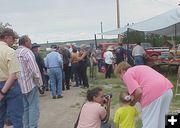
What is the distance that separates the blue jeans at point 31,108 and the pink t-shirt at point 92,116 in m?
1.32

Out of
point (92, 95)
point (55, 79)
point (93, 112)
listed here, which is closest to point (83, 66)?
point (55, 79)

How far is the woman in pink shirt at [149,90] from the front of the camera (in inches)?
222

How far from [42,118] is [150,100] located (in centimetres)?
Result: 526

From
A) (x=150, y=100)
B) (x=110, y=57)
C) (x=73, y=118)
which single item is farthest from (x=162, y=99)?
Answer: (x=110, y=57)

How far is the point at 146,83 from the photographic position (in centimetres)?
568

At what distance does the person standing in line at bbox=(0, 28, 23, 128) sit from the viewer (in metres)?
6.65

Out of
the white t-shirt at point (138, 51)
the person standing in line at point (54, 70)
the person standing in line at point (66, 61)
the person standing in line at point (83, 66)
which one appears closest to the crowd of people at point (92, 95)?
the person standing in line at point (54, 70)

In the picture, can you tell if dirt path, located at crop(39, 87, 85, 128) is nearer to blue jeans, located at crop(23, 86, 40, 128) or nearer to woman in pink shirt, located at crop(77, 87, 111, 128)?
blue jeans, located at crop(23, 86, 40, 128)

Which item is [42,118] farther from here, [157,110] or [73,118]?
[157,110]

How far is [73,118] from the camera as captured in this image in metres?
10.4

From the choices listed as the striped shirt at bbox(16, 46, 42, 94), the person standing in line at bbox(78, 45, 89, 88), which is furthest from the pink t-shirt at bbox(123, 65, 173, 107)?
the person standing in line at bbox(78, 45, 89, 88)

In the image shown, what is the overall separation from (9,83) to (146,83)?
6.59 feet

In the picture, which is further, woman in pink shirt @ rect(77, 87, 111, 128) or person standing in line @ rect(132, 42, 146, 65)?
person standing in line @ rect(132, 42, 146, 65)

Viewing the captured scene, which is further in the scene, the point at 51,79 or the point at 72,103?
the point at 51,79
